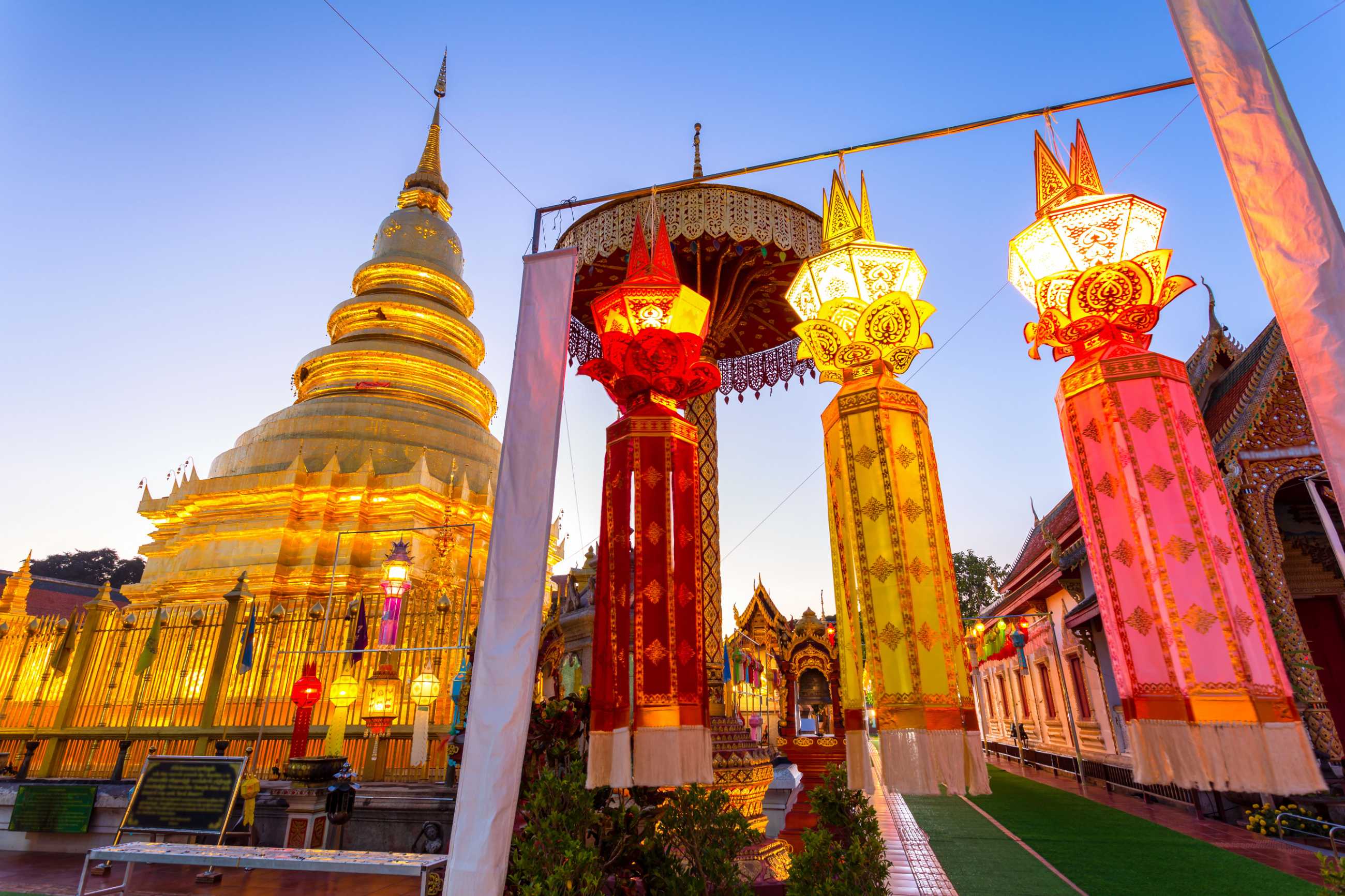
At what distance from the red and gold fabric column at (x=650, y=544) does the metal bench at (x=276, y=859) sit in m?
1.83

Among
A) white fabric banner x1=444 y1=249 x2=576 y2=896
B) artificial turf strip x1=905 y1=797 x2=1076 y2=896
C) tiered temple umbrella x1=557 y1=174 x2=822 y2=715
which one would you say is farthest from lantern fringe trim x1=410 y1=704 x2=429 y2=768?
artificial turf strip x1=905 y1=797 x2=1076 y2=896

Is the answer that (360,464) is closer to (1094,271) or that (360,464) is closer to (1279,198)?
(1094,271)

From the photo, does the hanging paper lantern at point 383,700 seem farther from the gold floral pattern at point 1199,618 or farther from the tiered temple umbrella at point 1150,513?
the gold floral pattern at point 1199,618

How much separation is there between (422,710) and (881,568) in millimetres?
5840

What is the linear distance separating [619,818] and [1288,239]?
12.8 feet

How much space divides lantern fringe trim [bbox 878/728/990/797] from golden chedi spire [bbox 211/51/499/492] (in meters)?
14.5

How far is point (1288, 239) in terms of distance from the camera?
2334 millimetres

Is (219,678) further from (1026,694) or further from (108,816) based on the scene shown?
(1026,694)

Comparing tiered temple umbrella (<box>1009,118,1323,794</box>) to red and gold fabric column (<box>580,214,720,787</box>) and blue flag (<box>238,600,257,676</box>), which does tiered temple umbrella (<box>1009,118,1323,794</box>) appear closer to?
red and gold fabric column (<box>580,214,720,787</box>)

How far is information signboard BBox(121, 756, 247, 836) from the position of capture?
17.3ft

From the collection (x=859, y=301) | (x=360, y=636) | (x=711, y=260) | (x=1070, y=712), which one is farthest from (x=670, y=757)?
(x=1070, y=712)

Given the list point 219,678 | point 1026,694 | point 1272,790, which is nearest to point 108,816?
point 219,678

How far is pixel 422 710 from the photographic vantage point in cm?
700

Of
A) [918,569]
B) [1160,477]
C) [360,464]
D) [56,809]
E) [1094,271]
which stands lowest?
[56,809]
